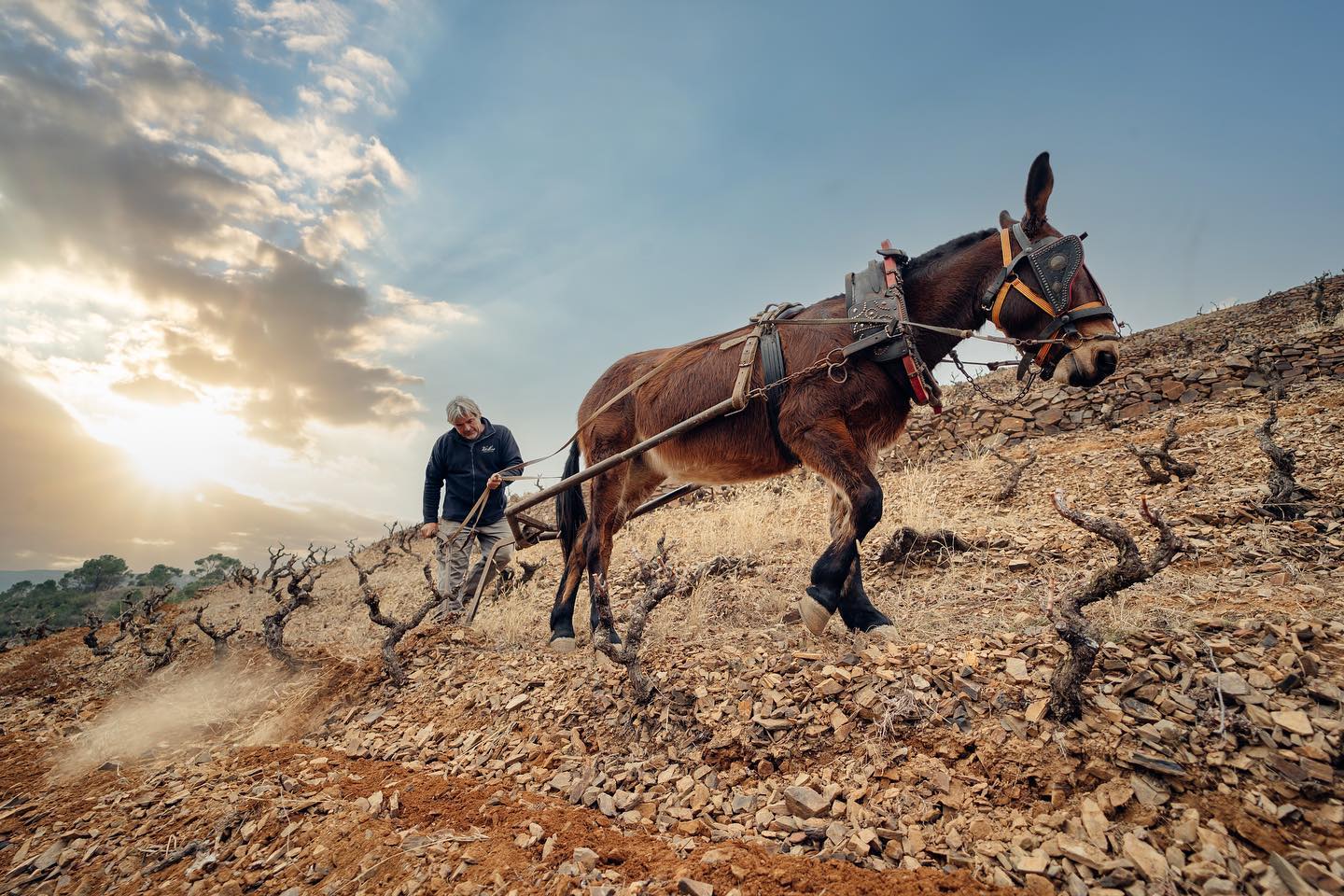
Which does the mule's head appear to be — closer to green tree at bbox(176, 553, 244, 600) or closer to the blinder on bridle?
the blinder on bridle

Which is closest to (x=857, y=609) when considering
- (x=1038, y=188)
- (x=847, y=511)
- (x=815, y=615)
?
(x=815, y=615)

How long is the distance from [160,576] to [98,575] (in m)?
2.95

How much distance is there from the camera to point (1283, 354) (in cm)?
986

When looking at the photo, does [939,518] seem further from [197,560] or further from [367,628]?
[197,560]

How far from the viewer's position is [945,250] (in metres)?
3.64

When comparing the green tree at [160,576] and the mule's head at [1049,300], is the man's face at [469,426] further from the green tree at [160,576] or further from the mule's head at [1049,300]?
the green tree at [160,576]

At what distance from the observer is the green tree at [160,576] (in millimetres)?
26078

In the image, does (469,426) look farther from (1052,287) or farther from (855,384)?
(1052,287)

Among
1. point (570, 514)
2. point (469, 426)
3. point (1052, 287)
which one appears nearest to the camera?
point (1052, 287)

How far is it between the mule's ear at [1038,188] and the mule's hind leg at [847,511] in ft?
5.84

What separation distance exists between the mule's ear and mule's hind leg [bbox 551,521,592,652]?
391 centimetres

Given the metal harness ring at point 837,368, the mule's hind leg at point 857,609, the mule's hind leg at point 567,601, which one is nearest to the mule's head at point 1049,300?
the metal harness ring at point 837,368

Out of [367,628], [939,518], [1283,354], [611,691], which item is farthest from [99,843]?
[1283,354]

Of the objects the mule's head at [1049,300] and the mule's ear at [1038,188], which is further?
the mule's ear at [1038,188]
